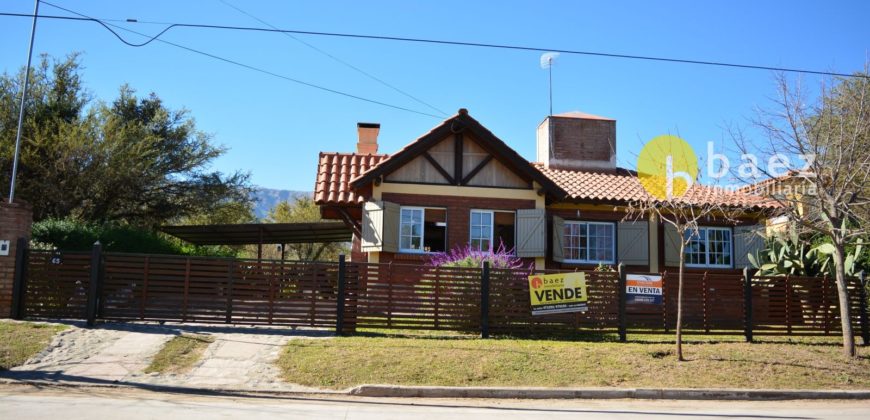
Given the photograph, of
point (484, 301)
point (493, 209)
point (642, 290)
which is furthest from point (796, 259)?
point (484, 301)

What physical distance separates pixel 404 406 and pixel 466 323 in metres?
4.72

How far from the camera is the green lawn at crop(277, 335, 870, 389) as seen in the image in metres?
10.4

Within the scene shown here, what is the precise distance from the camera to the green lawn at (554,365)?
10.4m

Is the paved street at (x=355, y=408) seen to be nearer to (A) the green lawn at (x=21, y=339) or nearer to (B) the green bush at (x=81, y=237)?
(A) the green lawn at (x=21, y=339)

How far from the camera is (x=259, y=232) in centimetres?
2333

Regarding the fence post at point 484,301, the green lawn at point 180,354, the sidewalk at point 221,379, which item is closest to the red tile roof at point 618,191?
the fence post at point 484,301

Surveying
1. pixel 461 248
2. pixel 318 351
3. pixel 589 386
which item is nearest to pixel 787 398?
pixel 589 386

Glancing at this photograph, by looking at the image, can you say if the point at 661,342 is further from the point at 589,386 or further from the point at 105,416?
the point at 105,416

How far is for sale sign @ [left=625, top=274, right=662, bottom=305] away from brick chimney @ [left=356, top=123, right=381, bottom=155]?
11632mm

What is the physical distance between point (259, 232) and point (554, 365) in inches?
586

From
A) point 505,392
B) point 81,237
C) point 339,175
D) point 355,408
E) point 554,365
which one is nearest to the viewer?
point 355,408

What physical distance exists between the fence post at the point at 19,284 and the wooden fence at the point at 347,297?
0.03m

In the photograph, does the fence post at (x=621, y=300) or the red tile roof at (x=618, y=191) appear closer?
the fence post at (x=621, y=300)

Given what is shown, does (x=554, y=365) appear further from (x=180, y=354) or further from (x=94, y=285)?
(x=94, y=285)
